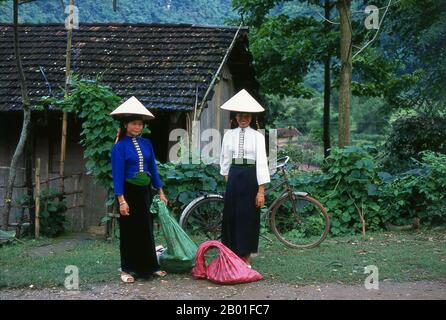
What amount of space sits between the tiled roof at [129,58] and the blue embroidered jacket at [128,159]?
4814 millimetres

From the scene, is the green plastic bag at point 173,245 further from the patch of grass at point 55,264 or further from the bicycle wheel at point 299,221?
the bicycle wheel at point 299,221

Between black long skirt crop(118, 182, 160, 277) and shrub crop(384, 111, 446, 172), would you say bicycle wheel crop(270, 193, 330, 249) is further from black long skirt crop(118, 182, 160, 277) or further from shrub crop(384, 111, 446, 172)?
shrub crop(384, 111, 446, 172)

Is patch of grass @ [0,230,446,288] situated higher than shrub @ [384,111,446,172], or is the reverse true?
shrub @ [384,111,446,172]

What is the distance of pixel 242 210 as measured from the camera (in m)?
6.56

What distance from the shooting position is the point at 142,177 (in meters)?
6.14

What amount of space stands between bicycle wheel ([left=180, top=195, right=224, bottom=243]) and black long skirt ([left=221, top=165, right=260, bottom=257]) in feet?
4.27

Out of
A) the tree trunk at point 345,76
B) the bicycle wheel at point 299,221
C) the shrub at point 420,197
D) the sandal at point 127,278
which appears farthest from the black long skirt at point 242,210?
the tree trunk at point 345,76

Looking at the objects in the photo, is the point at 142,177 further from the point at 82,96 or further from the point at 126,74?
the point at 126,74

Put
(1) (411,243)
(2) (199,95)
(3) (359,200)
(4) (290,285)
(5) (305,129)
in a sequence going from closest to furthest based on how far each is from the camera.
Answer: (4) (290,285)
(1) (411,243)
(3) (359,200)
(2) (199,95)
(5) (305,129)

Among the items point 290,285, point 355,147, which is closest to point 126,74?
point 355,147

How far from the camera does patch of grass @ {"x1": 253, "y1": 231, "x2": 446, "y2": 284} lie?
6355 millimetres

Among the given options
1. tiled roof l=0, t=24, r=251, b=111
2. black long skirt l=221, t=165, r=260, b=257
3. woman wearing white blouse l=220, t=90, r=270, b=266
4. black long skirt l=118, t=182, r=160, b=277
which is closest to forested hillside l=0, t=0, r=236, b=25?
tiled roof l=0, t=24, r=251, b=111

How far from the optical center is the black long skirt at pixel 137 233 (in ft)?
20.1

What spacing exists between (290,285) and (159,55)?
8.20 m
